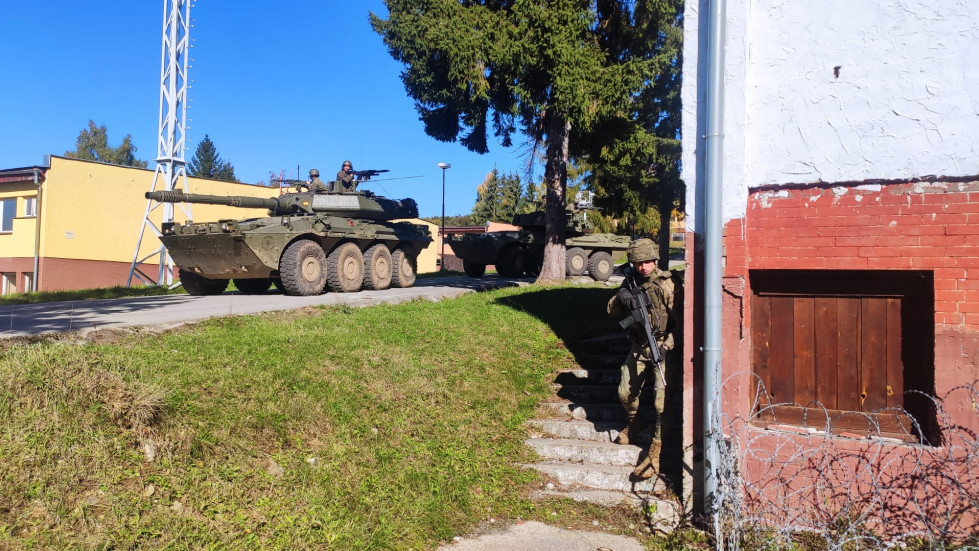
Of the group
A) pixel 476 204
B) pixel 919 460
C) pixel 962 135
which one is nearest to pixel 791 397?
pixel 919 460

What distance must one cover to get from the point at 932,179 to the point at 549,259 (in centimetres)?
1072

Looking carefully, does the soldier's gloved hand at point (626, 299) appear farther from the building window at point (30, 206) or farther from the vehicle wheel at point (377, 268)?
the building window at point (30, 206)

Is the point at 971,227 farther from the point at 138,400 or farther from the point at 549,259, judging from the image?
the point at 549,259

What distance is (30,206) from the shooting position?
25.0 meters

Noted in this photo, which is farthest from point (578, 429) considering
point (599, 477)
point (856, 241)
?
point (856, 241)

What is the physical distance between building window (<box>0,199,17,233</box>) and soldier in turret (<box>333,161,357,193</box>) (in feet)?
53.8

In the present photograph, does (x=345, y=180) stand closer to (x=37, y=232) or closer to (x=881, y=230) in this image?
(x=881, y=230)

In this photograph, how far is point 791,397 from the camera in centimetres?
537

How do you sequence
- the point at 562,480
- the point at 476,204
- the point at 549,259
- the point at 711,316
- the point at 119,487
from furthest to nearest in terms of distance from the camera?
the point at 476,204, the point at 549,259, the point at 562,480, the point at 711,316, the point at 119,487

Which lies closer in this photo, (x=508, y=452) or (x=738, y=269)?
(x=738, y=269)

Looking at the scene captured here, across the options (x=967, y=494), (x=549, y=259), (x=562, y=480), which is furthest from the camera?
(x=549, y=259)

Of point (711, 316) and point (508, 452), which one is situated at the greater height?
point (711, 316)

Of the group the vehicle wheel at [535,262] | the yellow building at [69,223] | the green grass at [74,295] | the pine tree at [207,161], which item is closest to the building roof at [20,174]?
the yellow building at [69,223]

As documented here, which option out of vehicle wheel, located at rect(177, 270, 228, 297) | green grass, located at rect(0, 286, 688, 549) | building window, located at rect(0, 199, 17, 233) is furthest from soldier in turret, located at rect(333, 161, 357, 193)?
building window, located at rect(0, 199, 17, 233)
